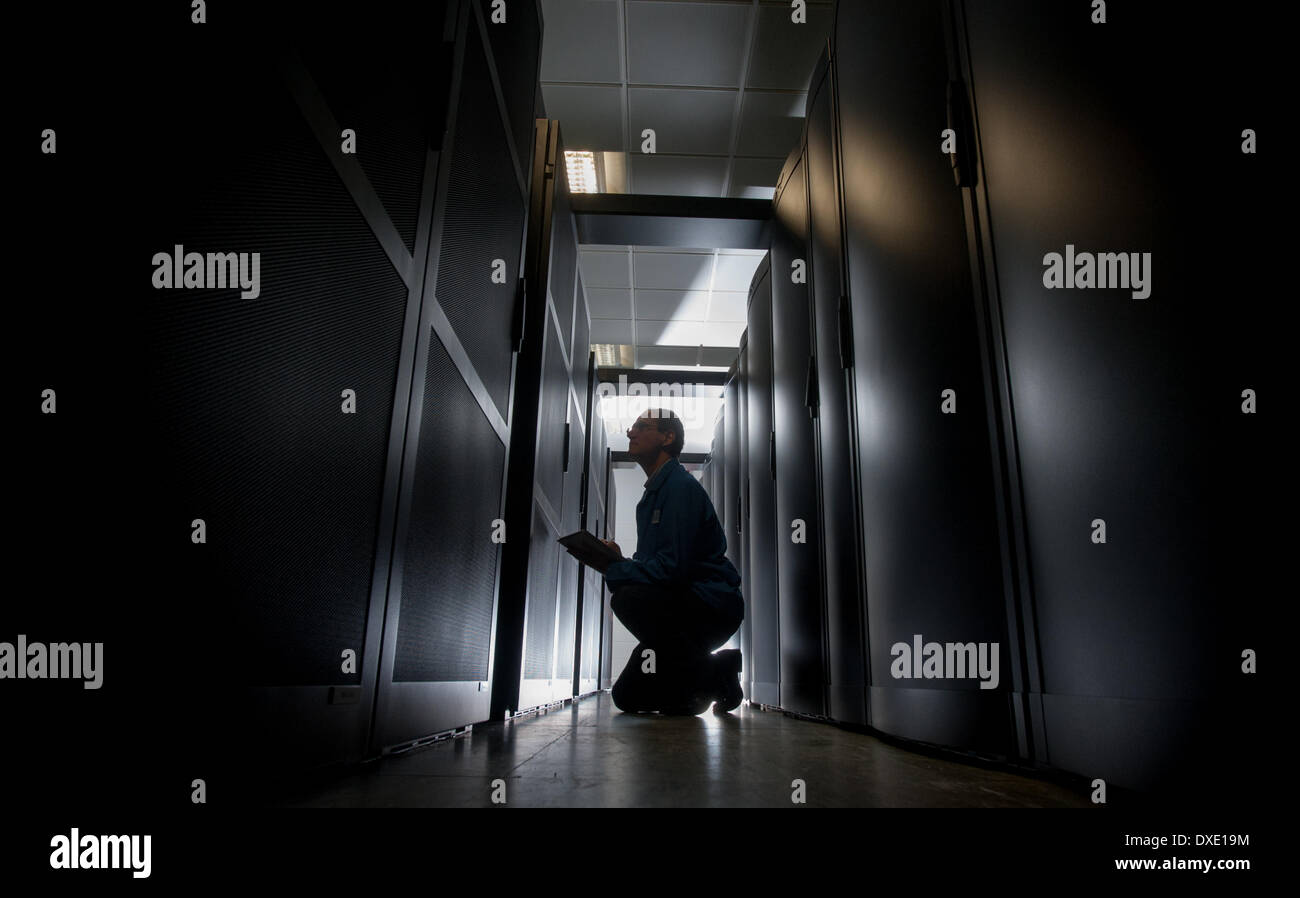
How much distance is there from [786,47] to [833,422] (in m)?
2.32

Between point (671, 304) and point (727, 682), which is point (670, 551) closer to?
point (727, 682)

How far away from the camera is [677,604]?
8.26 ft

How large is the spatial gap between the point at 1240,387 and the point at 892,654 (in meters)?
1.13

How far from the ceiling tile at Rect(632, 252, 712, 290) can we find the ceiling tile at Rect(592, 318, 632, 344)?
70 centimetres

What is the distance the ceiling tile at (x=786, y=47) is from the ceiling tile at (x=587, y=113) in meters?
0.80

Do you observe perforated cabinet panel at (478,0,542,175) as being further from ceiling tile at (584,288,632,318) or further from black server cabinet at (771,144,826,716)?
ceiling tile at (584,288,632,318)

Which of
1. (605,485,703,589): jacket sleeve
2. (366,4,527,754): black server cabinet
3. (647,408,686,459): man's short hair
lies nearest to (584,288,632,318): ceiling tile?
(647,408,686,459): man's short hair

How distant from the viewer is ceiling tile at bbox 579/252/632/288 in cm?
532

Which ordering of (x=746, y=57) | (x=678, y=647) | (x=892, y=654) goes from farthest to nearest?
(x=746, y=57) → (x=678, y=647) → (x=892, y=654)

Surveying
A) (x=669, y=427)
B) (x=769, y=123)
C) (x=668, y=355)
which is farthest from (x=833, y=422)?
(x=668, y=355)
